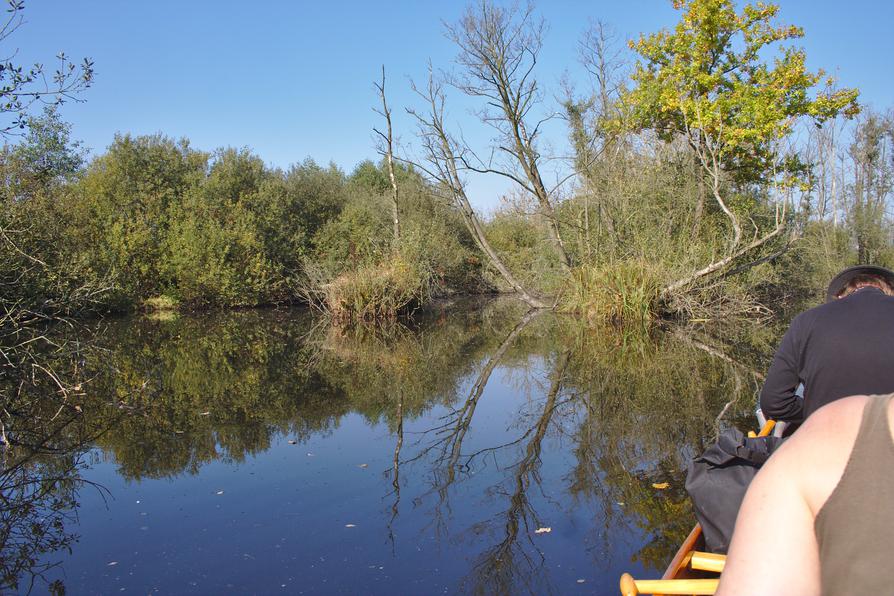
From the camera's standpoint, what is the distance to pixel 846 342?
10.0ft

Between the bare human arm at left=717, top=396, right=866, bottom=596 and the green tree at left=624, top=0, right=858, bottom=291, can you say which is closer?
the bare human arm at left=717, top=396, right=866, bottom=596

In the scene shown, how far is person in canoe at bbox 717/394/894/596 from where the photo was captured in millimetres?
1050

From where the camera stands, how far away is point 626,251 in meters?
17.7

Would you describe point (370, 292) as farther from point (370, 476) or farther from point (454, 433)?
point (370, 476)

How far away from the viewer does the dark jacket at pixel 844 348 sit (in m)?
2.95

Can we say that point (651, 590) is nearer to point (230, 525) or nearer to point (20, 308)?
point (230, 525)

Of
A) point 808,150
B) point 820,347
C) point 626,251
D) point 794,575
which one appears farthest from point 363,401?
point 808,150

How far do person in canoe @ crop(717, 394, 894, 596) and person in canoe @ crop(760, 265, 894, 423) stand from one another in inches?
80.5

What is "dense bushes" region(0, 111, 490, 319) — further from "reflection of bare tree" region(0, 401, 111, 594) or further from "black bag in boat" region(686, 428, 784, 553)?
"black bag in boat" region(686, 428, 784, 553)

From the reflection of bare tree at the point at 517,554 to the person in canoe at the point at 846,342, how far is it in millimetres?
1747

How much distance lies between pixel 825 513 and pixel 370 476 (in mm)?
5030

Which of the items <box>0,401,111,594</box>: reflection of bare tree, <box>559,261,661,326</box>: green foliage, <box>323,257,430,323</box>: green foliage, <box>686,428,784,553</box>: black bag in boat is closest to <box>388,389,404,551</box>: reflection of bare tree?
<box>0,401,111,594</box>: reflection of bare tree

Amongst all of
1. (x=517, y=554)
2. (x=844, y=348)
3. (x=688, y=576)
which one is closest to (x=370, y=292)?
(x=517, y=554)

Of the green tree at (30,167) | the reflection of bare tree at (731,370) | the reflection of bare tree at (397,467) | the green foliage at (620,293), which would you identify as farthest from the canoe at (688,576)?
the green foliage at (620,293)
